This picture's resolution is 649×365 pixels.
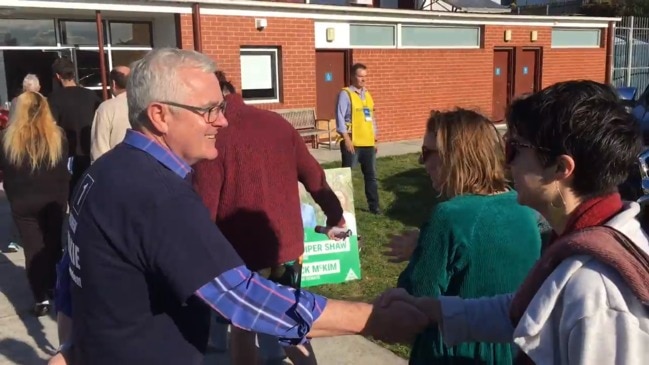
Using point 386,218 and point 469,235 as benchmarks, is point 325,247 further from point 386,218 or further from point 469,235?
point 469,235

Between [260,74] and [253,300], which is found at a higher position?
[260,74]

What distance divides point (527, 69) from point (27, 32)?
1338cm

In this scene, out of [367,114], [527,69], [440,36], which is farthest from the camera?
[527,69]

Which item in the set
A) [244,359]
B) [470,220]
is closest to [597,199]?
[470,220]

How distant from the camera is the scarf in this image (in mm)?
1396

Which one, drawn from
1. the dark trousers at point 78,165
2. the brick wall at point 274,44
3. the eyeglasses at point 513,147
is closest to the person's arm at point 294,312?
the eyeglasses at point 513,147

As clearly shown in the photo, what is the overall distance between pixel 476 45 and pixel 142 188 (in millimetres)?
16826

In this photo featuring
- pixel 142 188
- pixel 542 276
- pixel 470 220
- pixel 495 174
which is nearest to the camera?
pixel 542 276

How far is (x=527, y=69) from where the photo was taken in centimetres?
1912

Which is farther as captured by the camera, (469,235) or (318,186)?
(318,186)

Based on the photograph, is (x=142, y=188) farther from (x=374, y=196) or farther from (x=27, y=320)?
(x=374, y=196)

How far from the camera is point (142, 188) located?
1784 millimetres

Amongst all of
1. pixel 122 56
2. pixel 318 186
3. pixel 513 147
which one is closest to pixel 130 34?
pixel 122 56

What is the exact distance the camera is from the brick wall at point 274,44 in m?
12.8
